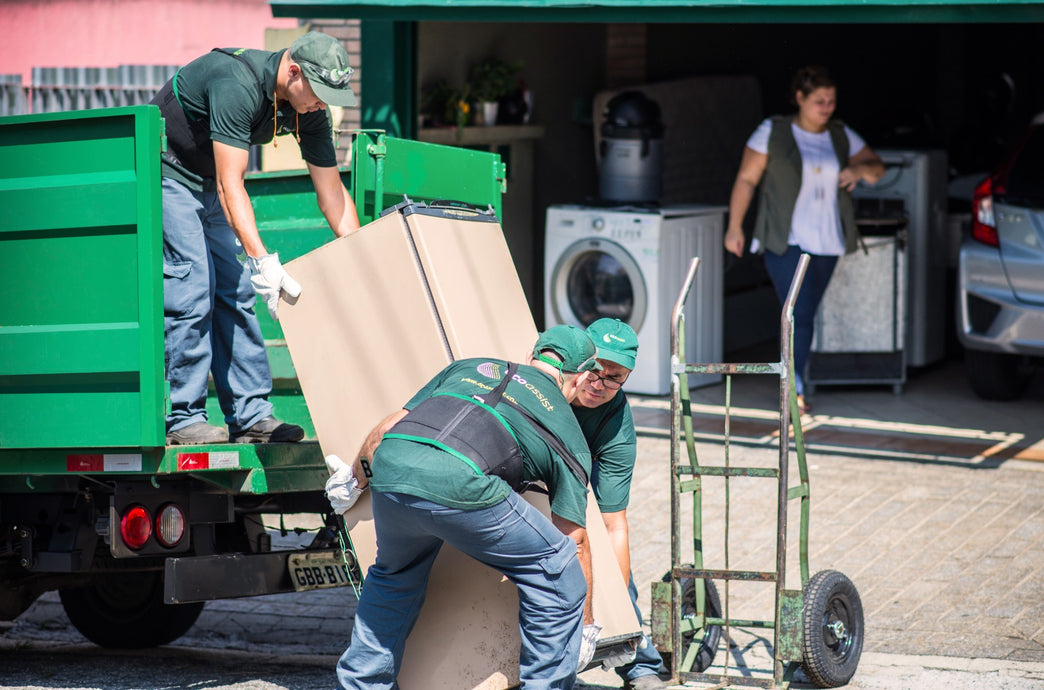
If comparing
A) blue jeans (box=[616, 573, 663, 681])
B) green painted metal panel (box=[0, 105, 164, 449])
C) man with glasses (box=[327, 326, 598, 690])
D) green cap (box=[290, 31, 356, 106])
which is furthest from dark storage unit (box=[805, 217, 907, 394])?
green painted metal panel (box=[0, 105, 164, 449])

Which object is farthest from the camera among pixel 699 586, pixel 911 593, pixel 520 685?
pixel 911 593

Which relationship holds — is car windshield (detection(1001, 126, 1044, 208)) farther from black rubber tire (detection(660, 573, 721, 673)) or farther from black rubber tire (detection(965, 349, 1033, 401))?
black rubber tire (detection(660, 573, 721, 673))

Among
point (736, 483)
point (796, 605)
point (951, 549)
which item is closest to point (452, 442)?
point (796, 605)

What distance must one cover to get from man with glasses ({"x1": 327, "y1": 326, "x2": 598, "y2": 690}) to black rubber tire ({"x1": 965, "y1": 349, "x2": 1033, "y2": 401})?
5.49m

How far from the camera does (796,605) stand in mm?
4918

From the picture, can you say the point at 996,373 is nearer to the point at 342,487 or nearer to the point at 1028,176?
the point at 1028,176

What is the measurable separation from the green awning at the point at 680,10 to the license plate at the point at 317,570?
3422mm

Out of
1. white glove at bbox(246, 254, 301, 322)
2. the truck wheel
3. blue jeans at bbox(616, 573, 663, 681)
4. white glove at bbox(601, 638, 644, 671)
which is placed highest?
white glove at bbox(246, 254, 301, 322)

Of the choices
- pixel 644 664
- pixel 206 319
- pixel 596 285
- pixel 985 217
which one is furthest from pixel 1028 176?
pixel 206 319

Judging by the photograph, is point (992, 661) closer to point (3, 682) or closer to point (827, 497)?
point (827, 497)

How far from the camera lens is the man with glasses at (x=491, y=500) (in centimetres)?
420

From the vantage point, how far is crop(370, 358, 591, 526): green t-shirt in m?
4.15

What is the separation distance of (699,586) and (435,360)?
1.32 meters

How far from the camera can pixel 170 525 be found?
5.10 metres
